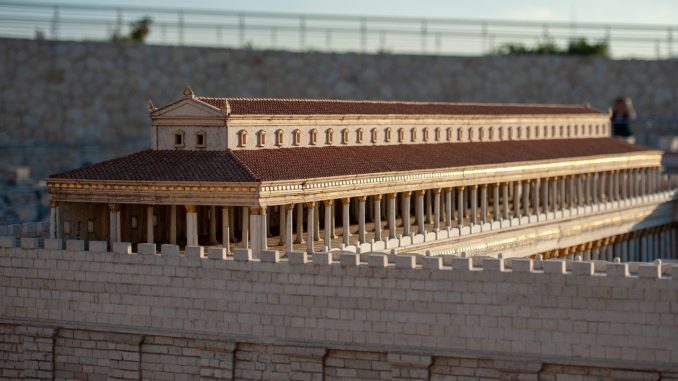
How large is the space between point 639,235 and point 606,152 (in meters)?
5.39

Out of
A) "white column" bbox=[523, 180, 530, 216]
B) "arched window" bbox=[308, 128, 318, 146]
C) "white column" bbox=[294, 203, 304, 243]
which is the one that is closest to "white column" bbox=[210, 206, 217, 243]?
"white column" bbox=[294, 203, 304, 243]

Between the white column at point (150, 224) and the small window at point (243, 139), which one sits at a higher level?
the small window at point (243, 139)

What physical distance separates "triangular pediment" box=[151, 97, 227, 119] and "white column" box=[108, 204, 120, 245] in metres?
3.53

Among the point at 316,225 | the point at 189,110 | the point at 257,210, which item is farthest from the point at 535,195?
the point at 257,210

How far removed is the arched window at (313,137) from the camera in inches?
2122

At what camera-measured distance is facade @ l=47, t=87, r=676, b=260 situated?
154ft

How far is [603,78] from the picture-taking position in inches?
4176

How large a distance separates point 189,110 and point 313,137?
6.43m

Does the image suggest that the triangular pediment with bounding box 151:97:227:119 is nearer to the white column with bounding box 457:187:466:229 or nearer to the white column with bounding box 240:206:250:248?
the white column with bounding box 240:206:250:248

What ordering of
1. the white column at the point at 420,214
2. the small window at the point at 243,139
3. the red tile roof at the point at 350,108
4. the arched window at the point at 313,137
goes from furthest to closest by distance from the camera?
1. the white column at the point at 420,214
2. the arched window at the point at 313,137
3. the red tile roof at the point at 350,108
4. the small window at the point at 243,139

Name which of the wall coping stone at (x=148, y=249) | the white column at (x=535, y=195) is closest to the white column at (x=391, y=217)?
the wall coping stone at (x=148, y=249)

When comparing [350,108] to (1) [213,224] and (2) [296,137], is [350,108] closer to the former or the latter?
(2) [296,137]

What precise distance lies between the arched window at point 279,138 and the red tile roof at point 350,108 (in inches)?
23.4

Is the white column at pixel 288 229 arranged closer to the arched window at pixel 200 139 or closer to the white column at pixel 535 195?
the arched window at pixel 200 139
